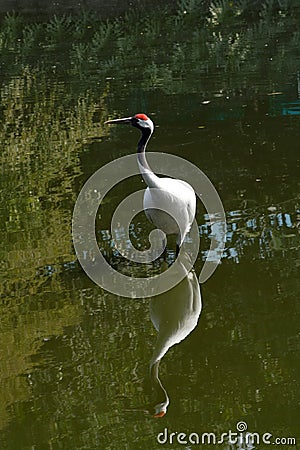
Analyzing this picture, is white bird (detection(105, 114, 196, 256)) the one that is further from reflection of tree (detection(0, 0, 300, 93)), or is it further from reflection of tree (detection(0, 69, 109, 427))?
reflection of tree (detection(0, 0, 300, 93))

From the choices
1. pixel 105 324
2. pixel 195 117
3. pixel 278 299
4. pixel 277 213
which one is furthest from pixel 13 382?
pixel 195 117

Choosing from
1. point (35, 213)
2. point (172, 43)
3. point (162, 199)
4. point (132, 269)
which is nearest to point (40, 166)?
point (35, 213)

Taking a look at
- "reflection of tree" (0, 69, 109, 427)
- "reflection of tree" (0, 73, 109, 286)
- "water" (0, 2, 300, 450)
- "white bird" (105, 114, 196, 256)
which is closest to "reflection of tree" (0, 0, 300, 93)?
"water" (0, 2, 300, 450)

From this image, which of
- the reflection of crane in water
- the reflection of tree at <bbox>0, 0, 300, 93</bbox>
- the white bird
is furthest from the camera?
the reflection of tree at <bbox>0, 0, 300, 93</bbox>

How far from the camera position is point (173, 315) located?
568cm

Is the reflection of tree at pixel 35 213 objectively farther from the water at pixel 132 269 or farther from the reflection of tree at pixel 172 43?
the reflection of tree at pixel 172 43

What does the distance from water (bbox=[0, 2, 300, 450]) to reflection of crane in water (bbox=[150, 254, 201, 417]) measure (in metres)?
0.05

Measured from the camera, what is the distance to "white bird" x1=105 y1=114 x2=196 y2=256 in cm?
607

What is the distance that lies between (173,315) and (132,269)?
2.69ft

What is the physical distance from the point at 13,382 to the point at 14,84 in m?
9.27

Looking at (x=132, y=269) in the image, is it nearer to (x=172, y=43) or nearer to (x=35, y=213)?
(x=35, y=213)

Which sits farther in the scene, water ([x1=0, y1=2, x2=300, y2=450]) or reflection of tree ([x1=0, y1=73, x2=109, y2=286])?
reflection of tree ([x1=0, y1=73, x2=109, y2=286])

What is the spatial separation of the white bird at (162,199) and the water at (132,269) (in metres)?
0.37

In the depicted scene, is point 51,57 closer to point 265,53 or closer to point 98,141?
point 265,53
